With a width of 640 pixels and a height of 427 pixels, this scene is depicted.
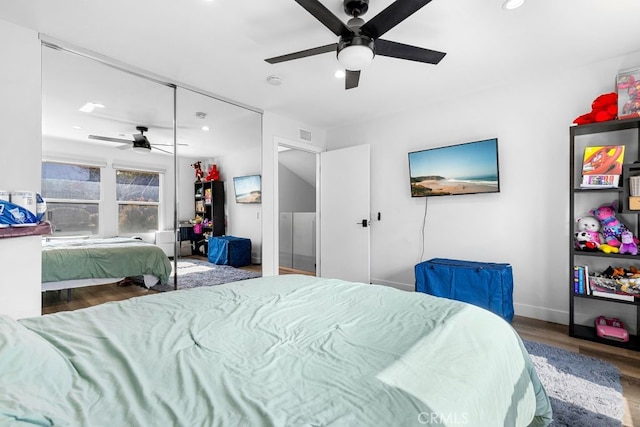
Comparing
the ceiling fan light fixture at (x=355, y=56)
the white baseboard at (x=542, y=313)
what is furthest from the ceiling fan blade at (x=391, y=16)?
the white baseboard at (x=542, y=313)

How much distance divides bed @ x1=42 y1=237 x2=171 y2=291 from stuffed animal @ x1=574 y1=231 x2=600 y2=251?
3820 millimetres

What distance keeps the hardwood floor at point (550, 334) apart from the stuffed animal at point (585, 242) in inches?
30.4

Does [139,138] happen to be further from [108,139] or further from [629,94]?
[629,94]

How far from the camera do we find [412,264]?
3830 millimetres

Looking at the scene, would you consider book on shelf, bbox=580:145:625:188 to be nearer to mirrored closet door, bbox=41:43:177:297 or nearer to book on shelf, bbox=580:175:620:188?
book on shelf, bbox=580:175:620:188

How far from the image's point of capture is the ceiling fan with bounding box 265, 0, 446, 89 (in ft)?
5.32

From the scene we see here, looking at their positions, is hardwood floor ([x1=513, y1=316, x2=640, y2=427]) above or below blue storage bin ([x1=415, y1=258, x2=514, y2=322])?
below

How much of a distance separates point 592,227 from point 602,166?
0.52 m

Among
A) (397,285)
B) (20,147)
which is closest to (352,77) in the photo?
(20,147)

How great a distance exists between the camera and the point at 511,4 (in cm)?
194

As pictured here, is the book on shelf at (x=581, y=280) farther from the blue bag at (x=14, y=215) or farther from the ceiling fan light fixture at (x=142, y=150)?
the blue bag at (x=14, y=215)

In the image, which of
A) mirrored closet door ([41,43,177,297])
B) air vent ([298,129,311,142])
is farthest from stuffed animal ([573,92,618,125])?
mirrored closet door ([41,43,177,297])

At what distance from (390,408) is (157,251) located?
292 centimetres

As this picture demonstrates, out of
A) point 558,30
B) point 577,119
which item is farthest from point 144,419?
point 577,119
